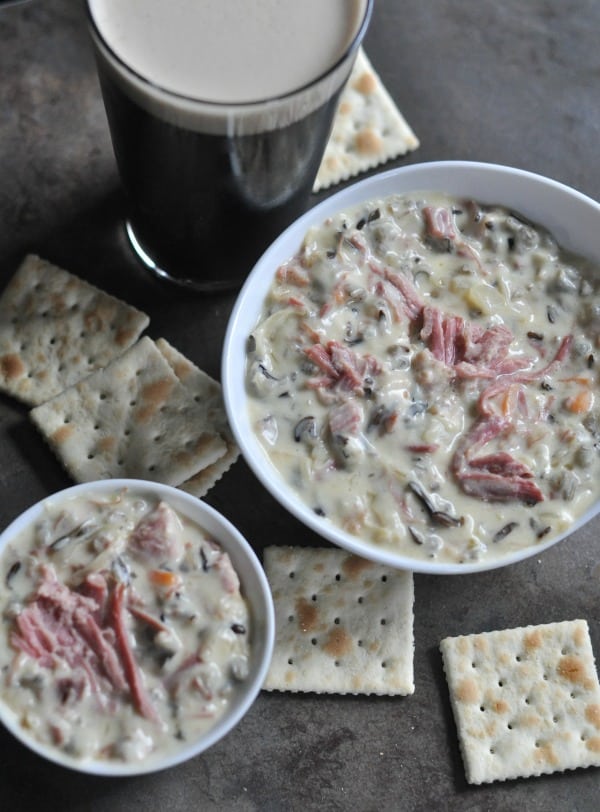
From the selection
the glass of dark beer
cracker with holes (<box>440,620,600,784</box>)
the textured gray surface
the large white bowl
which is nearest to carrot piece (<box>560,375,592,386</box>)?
the large white bowl

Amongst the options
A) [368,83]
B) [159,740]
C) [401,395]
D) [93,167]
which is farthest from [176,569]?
[368,83]

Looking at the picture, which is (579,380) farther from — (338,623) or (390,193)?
(338,623)

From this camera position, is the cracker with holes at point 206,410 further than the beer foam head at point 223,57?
Yes

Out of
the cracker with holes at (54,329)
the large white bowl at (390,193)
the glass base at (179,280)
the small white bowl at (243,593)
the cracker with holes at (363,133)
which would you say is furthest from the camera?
the cracker with holes at (363,133)

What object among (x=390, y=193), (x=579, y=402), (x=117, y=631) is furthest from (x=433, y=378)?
(x=117, y=631)

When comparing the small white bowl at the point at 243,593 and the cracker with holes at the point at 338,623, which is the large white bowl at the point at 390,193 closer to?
the small white bowl at the point at 243,593

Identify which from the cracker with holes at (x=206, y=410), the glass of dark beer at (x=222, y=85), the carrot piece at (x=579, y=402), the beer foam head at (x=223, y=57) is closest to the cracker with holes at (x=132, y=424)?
the cracker with holes at (x=206, y=410)

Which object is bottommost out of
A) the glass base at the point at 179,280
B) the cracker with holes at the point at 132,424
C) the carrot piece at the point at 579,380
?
the cracker with holes at the point at 132,424
